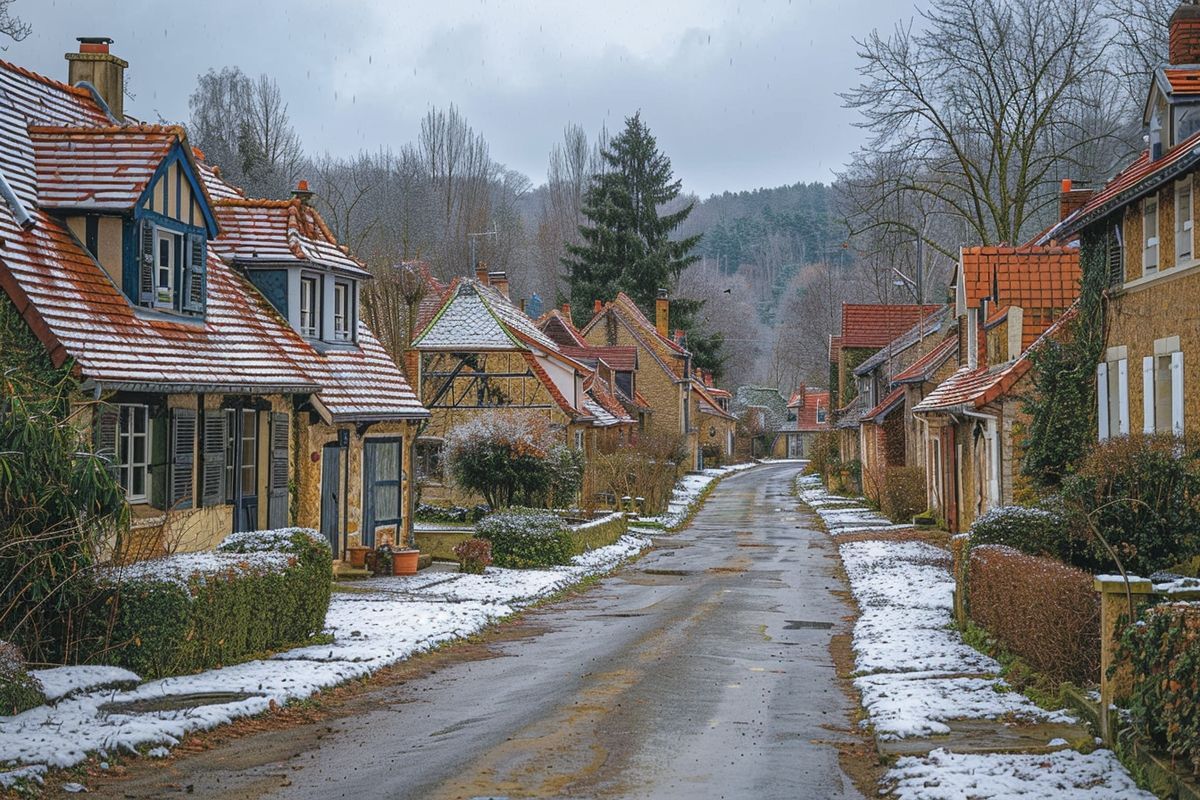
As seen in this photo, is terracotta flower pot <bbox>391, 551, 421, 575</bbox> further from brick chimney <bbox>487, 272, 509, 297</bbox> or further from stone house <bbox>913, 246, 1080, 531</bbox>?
brick chimney <bbox>487, 272, 509, 297</bbox>

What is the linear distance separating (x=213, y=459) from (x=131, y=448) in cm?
204

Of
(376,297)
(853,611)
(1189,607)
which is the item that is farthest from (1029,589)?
(376,297)

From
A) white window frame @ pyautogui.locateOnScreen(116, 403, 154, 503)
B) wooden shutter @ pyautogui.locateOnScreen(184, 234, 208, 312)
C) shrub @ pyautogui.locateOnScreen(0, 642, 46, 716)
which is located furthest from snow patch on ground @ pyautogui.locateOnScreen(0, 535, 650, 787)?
wooden shutter @ pyautogui.locateOnScreen(184, 234, 208, 312)

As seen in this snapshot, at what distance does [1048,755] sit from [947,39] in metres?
28.7

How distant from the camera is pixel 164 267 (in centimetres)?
1806

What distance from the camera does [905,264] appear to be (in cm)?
7194

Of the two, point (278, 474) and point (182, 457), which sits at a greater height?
point (182, 457)

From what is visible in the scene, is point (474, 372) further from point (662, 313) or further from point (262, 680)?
point (662, 313)

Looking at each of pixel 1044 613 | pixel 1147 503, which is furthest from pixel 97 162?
pixel 1147 503

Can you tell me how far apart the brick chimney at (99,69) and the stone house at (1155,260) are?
16.9 metres

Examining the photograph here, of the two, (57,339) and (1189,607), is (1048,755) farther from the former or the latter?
(57,339)

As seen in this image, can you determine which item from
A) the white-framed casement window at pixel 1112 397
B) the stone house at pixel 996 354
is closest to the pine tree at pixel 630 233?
the stone house at pixel 996 354

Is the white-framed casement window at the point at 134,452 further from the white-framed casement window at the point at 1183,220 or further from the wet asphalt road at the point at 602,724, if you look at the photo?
the white-framed casement window at the point at 1183,220

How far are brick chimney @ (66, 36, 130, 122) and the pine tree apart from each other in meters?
50.8
